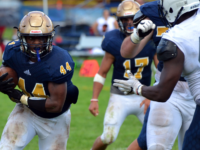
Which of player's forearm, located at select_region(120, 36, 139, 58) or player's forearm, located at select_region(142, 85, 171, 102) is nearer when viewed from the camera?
player's forearm, located at select_region(142, 85, 171, 102)

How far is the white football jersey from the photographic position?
245cm

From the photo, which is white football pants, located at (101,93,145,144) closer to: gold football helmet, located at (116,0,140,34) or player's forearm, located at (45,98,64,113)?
gold football helmet, located at (116,0,140,34)

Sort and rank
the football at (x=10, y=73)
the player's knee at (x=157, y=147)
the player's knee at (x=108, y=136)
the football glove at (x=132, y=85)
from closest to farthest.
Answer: the football glove at (x=132, y=85) → the player's knee at (x=157, y=147) → the football at (x=10, y=73) → the player's knee at (x=108, y=136)

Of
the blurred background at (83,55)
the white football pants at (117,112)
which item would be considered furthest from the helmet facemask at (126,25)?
the white football pants at (117,112)

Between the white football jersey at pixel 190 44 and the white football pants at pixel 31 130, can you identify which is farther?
the white football pants at pixel 31 130

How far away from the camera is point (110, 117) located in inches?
161

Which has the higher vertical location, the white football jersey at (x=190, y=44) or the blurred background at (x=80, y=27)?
the white football jersey at (x=190, y=44)

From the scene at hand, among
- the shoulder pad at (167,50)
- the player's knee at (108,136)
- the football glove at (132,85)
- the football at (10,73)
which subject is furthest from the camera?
the player's knee at (108,136)

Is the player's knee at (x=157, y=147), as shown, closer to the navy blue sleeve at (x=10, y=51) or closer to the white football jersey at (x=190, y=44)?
the white football jersey at (x=190, y=44)

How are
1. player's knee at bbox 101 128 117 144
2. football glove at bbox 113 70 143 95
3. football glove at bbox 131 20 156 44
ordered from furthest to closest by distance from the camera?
player's knee at bbox 101 128 117 144, football glove at bbox 131 20 156 44, football glove at bbox 113 70 143 95

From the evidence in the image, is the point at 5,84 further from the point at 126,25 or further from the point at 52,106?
the point at 126,25

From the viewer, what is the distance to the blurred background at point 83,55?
5279 millimetres

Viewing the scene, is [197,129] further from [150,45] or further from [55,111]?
[150,45]

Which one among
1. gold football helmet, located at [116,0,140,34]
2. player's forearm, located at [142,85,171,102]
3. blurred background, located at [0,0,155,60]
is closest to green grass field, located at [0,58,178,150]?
gold football helmet, located at [116,0,140,34]
